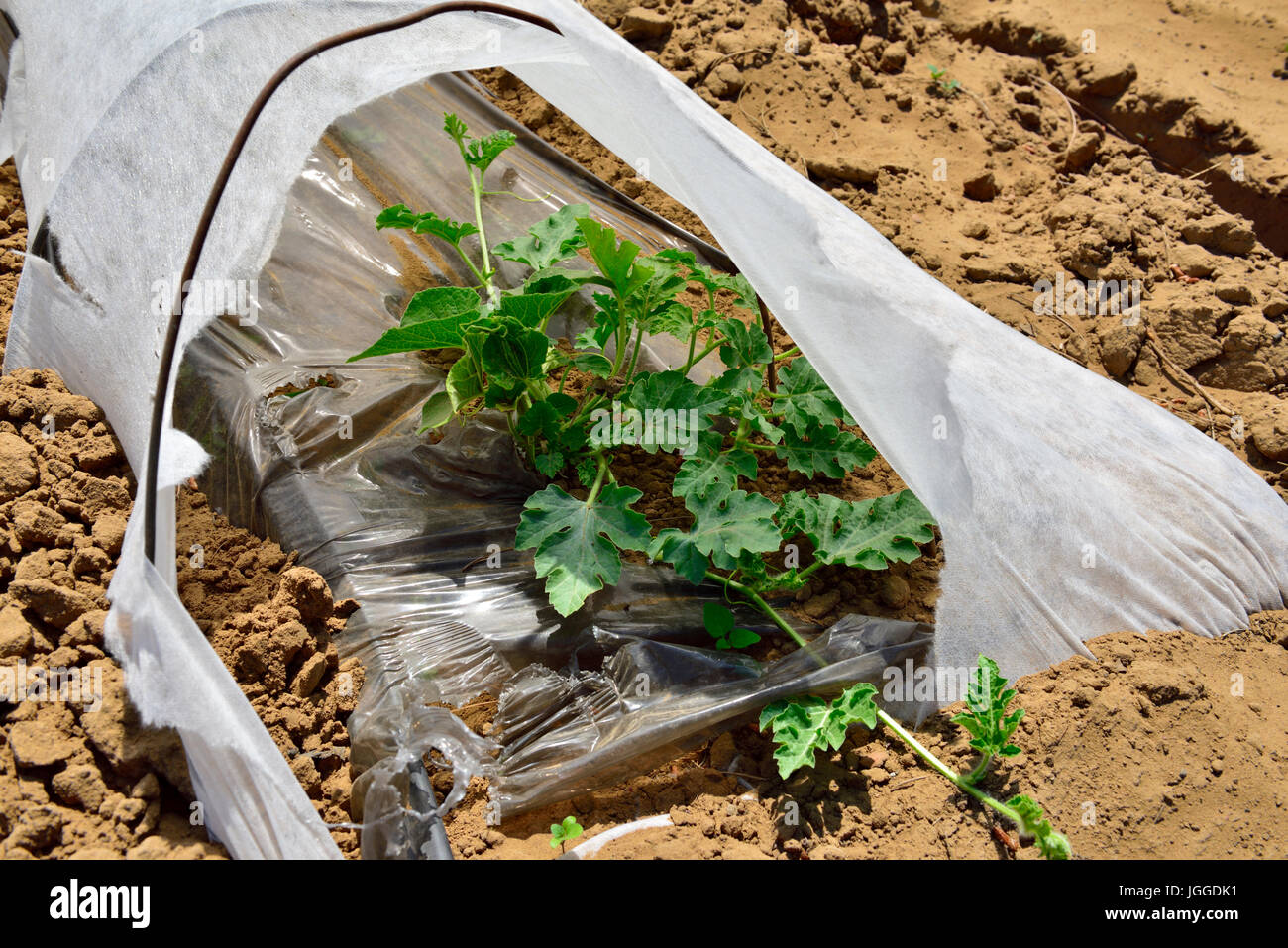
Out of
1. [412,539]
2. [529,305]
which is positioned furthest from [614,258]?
[412,539]

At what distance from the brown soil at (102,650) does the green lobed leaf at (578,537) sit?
50 centimetres

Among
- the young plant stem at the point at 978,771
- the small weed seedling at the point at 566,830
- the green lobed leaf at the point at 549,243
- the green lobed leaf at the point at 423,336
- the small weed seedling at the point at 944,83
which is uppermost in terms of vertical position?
the small weed seedling at the point at 944,83

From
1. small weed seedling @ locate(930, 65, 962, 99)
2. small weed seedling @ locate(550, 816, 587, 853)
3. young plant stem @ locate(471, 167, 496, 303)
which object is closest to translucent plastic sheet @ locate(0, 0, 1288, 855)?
young plant stem @ locate(471, 167, 496, 303)

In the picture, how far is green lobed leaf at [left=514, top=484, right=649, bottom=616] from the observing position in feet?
6.97

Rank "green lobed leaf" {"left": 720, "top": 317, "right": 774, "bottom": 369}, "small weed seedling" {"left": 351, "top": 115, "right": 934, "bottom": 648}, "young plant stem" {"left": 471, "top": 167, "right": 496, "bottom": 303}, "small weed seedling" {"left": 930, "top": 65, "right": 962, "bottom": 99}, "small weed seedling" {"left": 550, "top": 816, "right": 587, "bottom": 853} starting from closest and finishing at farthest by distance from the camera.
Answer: "small weed seedling" {"left": 550, "top": 816, "right": 587, "bottom": 853}, "small weed seedling" {"left": 351, "top": 115, "right": 934, "bottom": 648}, "green lobed leaf" {"left": 720, "top": 317, "right": 774, "bottom": 369}, "young plant stem" {"left": 471, "top": 167, "right": 496, "bottom": 303}, "small weed seedling" {"left": 930, "top": 65, "right": 962, "bottom": 99}

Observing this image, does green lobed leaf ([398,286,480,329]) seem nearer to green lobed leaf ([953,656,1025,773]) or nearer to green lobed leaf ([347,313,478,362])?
green lobed leaf ([347,313,478,362])

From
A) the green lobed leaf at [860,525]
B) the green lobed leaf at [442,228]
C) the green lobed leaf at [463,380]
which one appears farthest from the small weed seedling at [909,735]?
the green lobed leaf at [442,228]

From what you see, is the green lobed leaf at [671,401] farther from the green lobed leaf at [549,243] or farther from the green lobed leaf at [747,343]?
the green lobed leaf at [549,243]

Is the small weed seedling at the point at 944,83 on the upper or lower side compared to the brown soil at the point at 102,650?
upper

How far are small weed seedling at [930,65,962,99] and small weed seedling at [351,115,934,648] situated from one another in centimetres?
193

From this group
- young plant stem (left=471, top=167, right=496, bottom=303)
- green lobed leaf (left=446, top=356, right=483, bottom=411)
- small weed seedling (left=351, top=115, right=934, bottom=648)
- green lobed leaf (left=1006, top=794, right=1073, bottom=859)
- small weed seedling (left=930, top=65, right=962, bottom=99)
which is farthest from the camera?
small weed seedling (left=930, top=65, right=962, bottom=99)

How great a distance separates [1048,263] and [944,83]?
1.08 metres

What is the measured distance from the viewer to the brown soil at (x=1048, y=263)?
2057 mm

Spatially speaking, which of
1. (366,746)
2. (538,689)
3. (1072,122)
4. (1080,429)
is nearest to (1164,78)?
(1072,122)
